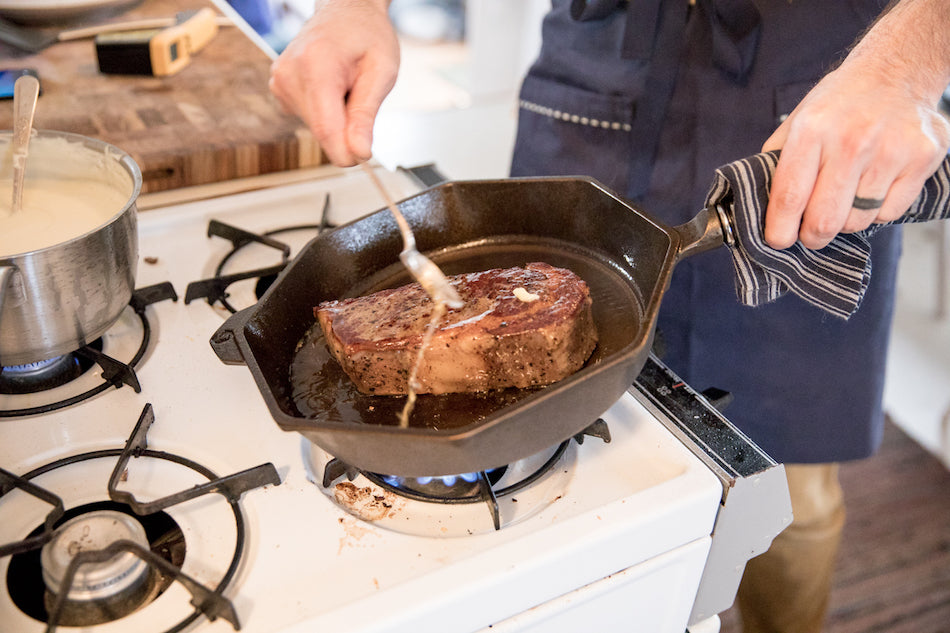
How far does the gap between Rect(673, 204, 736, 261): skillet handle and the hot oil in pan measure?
0.10 m

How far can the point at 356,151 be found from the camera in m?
0.88

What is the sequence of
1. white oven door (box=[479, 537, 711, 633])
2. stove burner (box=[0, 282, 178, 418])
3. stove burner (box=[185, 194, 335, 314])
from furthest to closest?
stove burner (box=[185, 194, 335, 314]) → stove burner (box=[0, 282, 178, 418]) → white oven door (box=[479, 537, 711, 633])

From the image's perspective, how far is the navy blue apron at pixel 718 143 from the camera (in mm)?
1120

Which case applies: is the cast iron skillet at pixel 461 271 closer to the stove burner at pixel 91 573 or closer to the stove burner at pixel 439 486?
the stove burner at pixel 439 486

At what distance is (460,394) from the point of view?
0.83m

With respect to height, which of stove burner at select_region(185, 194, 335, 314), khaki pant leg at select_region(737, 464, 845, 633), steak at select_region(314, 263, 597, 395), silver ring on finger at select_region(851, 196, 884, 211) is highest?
silver ring on finger at select_region(851, 196, 884, 211)

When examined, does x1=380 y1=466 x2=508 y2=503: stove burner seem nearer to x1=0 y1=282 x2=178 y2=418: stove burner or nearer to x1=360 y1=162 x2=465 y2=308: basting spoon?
x1=360 y1=162 x2=465 y2=308: basting spoon

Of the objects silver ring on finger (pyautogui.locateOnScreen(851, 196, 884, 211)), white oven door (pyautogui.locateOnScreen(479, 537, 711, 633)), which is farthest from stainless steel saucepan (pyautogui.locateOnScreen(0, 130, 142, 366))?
silver ring on finger (pyautogui.locateOnScreen(851, 196, 884, 211))

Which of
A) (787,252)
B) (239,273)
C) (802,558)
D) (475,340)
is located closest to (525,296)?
(475,340)

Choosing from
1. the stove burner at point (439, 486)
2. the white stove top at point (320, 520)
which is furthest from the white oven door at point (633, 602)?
the stove burner at point (439, 486)

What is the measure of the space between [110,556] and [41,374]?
0.35 meters

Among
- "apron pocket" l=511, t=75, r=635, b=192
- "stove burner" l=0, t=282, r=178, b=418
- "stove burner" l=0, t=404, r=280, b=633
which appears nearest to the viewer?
"stove burner" l=0, t=404, r=280, b=633

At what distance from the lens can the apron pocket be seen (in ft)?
4.17

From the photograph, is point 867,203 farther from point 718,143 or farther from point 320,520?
point 320,520
